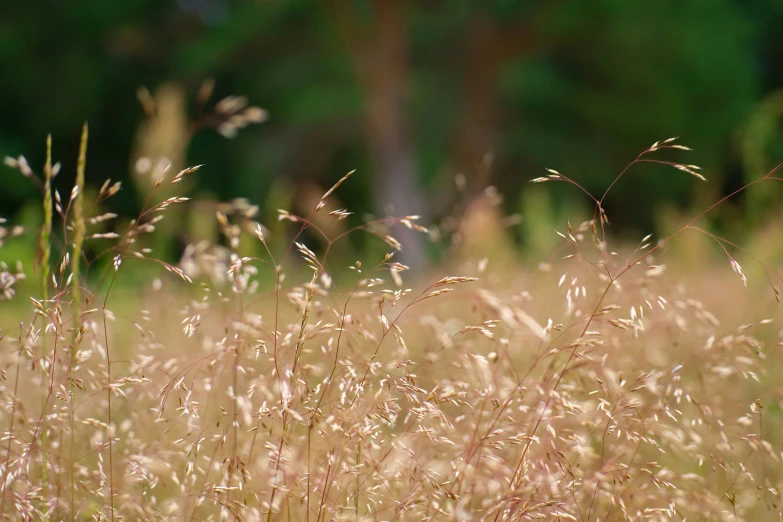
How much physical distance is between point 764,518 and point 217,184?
14966mm

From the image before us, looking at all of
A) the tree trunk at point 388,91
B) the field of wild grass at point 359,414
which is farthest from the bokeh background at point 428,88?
the field of wild grass at point 359,414

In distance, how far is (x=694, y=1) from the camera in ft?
39.9

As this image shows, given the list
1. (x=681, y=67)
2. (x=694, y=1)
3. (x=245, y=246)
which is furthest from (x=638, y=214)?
(x=245, y=246)

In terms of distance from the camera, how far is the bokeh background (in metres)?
12.0

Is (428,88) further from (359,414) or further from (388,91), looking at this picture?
(359,414)

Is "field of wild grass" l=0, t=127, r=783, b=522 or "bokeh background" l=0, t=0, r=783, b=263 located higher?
"field of wild grass" l=0, t=127, r=783, b=522

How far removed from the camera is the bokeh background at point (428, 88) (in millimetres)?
12008

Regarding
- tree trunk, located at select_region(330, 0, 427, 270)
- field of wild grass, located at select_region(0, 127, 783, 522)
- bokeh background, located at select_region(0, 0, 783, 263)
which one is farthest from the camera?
bokeh background, located at select_region(0, 0, 783, 263)

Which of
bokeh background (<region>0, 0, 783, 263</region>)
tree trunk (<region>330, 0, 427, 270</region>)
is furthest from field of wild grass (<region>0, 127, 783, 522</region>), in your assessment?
bokeh background (<region>0, 0, 783, 263</region>)

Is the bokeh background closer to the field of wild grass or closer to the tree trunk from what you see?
the tree trunk

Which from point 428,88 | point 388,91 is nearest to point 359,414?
point 388,91

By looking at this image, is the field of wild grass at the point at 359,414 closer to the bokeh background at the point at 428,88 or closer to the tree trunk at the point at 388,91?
the tree trunk at the point at 388,91

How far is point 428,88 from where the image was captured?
41.6 feet

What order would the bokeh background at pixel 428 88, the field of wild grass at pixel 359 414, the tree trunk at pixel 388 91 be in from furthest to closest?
the bokeh background at pixel 428 88 → the tree trunk at pixel 388 91 → the field of wild grass at pixel 359 414
